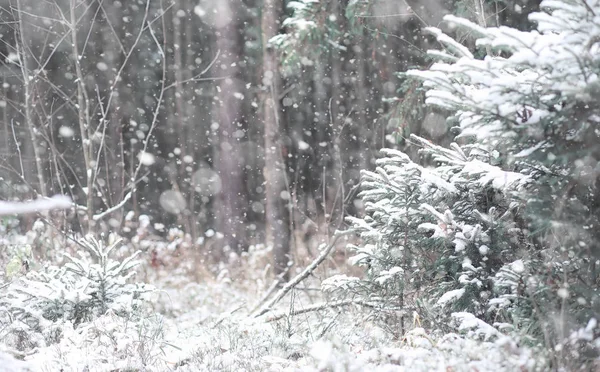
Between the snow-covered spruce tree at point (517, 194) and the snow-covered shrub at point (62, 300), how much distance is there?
234cm

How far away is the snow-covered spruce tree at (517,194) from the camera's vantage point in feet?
8.96

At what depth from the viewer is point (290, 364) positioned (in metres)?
3.51

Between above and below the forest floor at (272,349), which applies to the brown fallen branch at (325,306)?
below

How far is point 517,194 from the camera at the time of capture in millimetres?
3342

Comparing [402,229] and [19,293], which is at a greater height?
[402,229]

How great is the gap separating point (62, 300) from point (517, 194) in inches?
143

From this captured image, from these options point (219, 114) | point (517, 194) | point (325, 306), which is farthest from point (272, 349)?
point (219, 114)

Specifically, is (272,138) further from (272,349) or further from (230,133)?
(272,349)

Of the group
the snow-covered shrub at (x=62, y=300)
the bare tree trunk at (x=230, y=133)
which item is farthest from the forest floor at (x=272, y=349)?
the bare tree trunk at (x=230, y=133)

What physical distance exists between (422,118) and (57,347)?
607 cm

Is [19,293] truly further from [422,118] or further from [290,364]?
[422,118]

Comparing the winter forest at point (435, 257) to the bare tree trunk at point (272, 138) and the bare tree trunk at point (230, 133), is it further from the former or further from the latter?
the bare tree trunk at point (230, 133)

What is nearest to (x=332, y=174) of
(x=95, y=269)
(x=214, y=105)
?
(x=214, y=105)

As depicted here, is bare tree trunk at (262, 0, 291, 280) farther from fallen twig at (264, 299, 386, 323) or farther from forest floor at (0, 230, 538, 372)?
forest floor at (0, 230, 538, 372)
